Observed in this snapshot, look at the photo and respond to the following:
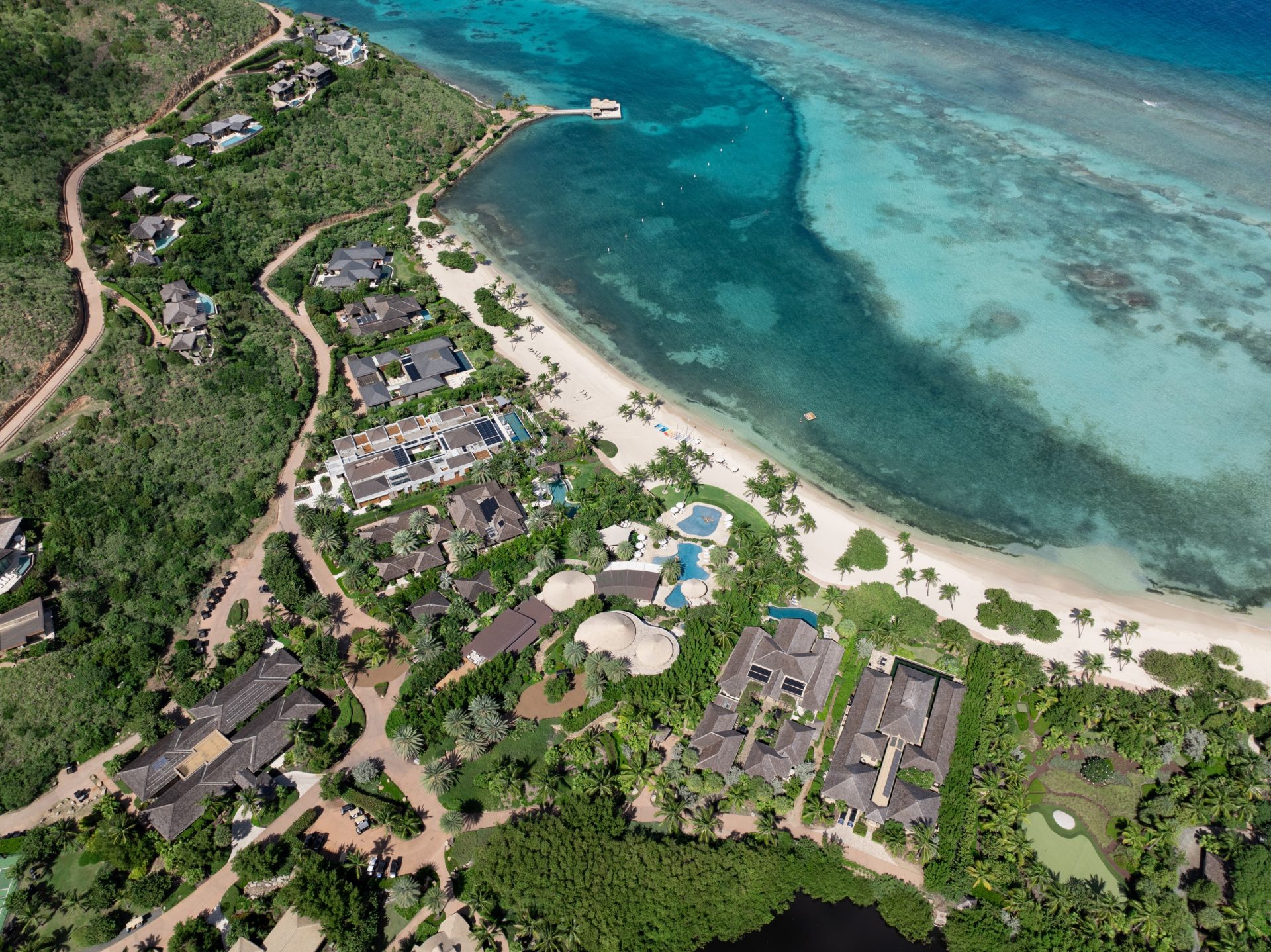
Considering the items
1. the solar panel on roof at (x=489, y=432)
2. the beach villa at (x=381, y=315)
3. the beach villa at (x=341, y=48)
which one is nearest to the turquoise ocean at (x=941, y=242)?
the beach villa at (x=381, y=315)

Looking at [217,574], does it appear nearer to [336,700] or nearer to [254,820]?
[336,700]

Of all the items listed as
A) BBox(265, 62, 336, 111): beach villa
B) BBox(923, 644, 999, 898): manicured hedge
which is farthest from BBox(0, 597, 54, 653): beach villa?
BBox(265, 62, 336, 111): beach villa

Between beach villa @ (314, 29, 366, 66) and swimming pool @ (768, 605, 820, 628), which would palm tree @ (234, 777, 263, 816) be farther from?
beach villa @ (314, 29, 366, 66)

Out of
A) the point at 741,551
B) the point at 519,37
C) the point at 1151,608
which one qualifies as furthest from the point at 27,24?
the point at 1151,608

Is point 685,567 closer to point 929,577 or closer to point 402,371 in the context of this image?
point 929,577

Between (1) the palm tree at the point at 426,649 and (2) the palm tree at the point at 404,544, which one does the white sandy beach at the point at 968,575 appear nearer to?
(2) the palm tree at the point at 404,544
